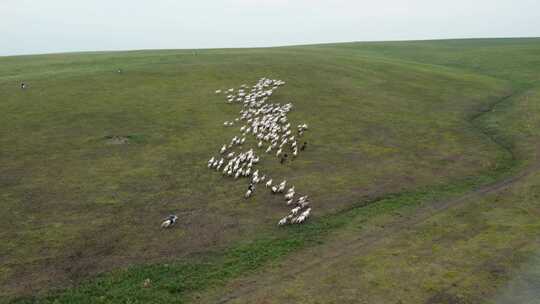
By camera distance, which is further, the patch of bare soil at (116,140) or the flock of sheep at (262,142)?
the patch of bare soil at (116,140)

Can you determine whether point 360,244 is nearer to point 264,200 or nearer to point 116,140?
point 264,200

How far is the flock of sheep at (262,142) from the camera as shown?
99.5ft

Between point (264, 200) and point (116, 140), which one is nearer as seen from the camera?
point (264, 200)

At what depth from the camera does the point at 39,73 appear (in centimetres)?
6669

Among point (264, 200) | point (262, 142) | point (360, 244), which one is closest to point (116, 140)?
point (262, 142)

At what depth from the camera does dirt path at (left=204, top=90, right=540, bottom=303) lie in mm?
21516

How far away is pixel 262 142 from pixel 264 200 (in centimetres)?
1071

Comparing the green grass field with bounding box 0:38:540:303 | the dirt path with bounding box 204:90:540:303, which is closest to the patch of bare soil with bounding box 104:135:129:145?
the green grass field with bounding box 0:38:540:303

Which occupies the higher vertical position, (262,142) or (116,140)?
(116,140)

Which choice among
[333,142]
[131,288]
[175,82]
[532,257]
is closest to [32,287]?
[131,288]

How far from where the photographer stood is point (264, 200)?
99.6 ft

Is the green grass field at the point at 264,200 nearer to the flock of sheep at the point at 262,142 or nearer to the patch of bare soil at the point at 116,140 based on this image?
the patch of bare soil at the point at 116,140

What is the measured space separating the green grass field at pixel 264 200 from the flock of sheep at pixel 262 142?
898mm

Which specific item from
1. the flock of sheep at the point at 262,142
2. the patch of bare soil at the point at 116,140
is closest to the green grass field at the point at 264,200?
the patch of bare soil at the point at 116,140
